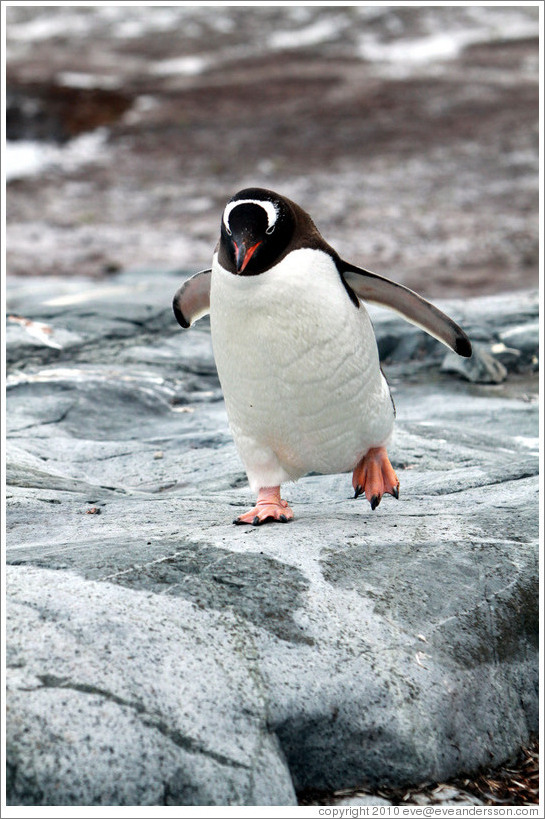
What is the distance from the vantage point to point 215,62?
2809 centimetres

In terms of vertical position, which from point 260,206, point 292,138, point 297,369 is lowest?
point 292,138

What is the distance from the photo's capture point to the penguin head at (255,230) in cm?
307

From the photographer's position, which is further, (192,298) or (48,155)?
(48,155)

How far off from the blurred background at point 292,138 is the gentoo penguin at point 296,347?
243 inches

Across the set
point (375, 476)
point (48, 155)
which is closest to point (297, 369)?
point (375, 476)

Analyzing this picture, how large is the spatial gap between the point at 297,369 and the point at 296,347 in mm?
80

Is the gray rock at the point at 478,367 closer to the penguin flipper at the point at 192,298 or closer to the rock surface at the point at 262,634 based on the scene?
the rock surface at the point at 262,634

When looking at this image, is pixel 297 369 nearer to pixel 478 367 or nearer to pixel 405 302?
pixel 405 302

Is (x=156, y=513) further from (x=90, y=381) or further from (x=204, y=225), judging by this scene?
(x=204, y=225)

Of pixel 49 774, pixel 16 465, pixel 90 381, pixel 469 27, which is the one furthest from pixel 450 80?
pixel 49 774

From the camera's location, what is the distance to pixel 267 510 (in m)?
3.44

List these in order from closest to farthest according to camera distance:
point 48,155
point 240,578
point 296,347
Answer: point 240,578, point 296,347, point 48,155

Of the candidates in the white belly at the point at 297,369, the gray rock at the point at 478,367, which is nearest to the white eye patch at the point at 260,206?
the white belly at the point at 297,369

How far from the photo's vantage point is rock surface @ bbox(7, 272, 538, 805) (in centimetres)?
234
